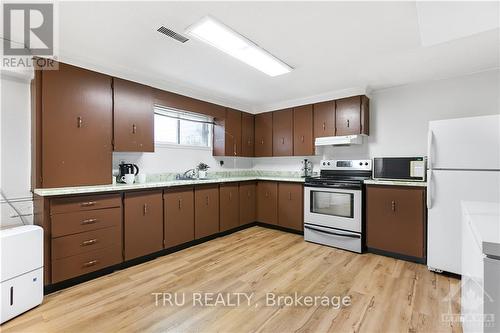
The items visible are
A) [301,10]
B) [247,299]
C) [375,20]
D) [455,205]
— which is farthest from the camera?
[455,205]

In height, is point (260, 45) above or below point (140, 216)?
above

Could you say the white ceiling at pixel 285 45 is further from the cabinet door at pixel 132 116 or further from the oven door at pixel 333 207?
the oven door at pixel 333 207

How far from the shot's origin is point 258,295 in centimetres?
220

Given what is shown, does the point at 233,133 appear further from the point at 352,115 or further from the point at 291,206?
the point at 352,115

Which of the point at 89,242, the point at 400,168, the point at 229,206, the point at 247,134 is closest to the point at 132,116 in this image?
the point at 89,242

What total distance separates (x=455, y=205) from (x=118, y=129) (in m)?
3.97

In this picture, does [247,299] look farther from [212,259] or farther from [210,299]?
[212,259]

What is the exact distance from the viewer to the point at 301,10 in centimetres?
183

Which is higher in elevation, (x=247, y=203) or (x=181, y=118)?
(x=181, y=118)

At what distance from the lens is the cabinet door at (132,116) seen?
2.87 m

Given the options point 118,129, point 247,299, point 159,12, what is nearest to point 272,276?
point 247,299

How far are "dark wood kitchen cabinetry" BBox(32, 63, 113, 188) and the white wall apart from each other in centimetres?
35

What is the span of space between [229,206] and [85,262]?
84.3 inches

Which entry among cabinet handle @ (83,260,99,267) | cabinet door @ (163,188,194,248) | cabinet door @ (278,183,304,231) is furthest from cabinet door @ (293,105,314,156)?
cabinet handle @ (83,260,99,267)
